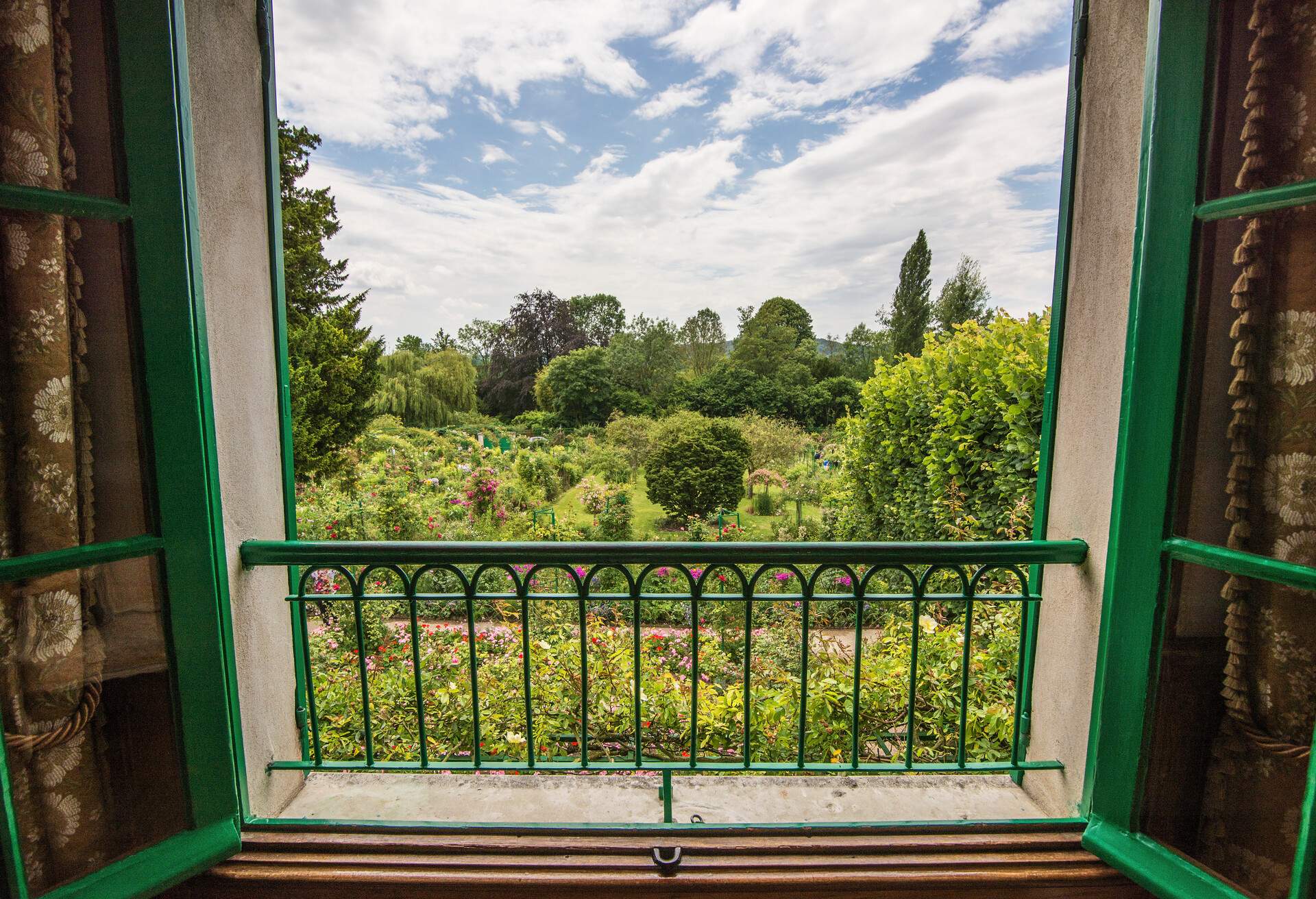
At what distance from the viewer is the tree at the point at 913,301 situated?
35.0ft

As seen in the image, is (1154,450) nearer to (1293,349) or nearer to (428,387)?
(1293,349)

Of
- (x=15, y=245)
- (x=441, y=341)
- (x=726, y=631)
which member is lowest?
(x=726, y=631)

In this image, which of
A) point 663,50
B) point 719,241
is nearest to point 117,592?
point 663,50

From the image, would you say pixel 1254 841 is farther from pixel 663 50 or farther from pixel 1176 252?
pixel 663 50

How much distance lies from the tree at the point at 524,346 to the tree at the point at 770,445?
6284 millimetres

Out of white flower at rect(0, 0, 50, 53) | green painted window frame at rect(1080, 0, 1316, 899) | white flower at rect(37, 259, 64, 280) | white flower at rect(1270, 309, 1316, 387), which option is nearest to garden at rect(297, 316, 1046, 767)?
green painted window frame at rect(1080, 0, 1316, 899)

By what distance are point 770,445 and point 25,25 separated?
319 inches

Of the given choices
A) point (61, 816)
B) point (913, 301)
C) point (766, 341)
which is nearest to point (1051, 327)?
point (61, 816)

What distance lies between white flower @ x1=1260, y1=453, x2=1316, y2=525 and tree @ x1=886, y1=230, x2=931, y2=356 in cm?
1054

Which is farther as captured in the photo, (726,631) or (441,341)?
(441,341)

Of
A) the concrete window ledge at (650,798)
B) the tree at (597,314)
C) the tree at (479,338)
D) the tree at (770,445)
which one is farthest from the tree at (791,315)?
the concrete window ledge at (650,798)

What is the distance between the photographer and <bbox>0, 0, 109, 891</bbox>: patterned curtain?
2.74 ft

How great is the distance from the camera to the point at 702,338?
512 inches

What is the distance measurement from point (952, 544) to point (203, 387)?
4.90 feet
